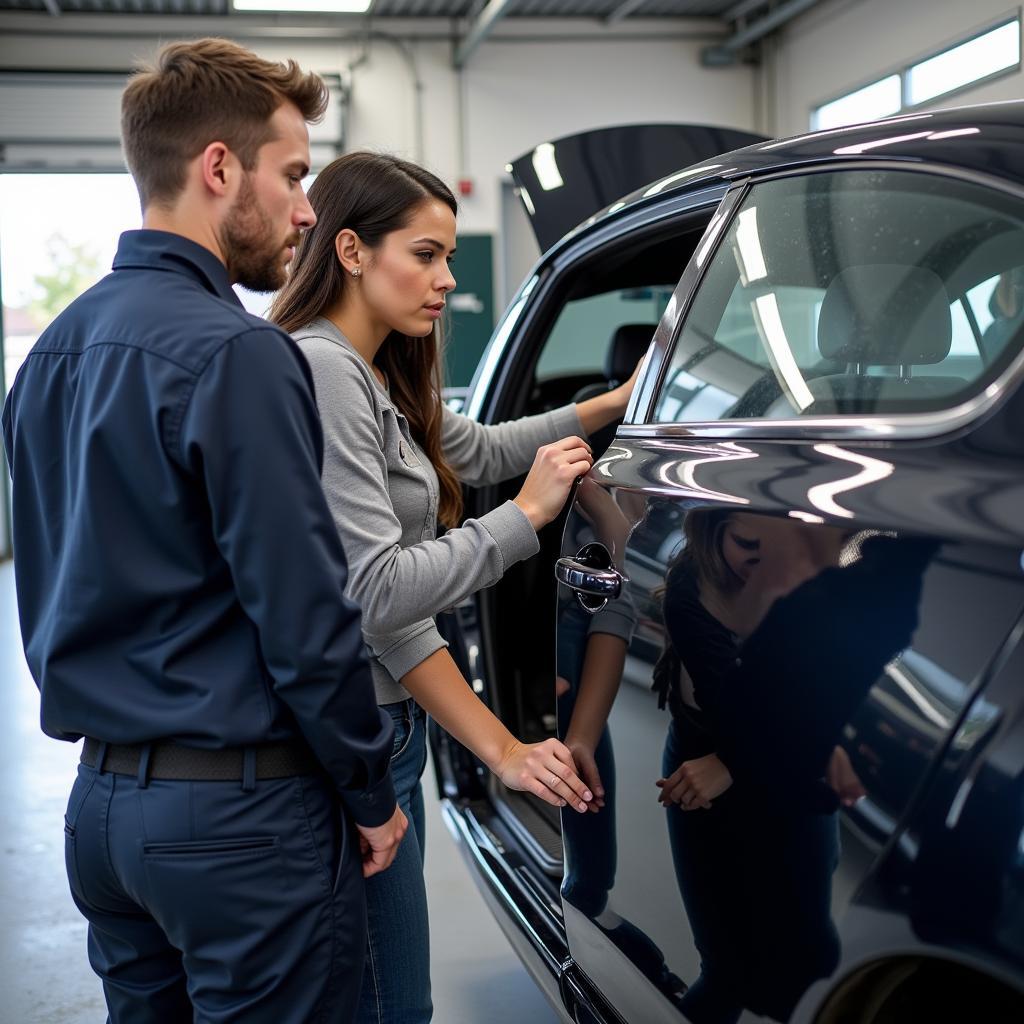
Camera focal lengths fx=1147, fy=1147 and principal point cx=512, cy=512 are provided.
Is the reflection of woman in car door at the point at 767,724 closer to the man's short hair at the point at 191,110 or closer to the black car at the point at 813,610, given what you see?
the black car at the point at 813,610

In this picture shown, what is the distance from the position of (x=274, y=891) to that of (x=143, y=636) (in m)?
0.28

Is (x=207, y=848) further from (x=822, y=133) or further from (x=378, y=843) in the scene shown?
(x=822, y=133)

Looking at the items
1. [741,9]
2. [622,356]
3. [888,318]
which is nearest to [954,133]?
[888,318]

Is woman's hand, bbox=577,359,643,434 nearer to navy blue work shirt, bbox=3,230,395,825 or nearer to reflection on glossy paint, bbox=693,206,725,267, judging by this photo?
reflection on glossy paint, bbox=693,206,725,267

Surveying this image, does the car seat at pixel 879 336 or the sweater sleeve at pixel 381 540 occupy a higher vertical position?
the car seat at pixel 879 336

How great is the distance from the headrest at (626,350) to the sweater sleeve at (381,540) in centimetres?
124

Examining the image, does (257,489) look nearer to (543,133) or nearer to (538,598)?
(538,598)

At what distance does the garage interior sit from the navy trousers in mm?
7551

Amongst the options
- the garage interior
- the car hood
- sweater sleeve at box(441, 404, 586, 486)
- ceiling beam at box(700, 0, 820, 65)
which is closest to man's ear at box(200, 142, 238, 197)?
sweater sleeve at box(441, 404, 586, 486)

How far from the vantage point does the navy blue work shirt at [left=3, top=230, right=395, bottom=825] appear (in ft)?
3.49

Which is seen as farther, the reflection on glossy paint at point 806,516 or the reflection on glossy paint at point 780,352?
the reflection on glossy paint at point 780,352

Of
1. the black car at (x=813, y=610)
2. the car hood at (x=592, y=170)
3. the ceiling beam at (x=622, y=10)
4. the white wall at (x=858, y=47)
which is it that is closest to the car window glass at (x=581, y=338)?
the white wall at (x=858, y=47)

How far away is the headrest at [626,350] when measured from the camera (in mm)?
2703

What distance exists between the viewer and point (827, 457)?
1.17 metres
